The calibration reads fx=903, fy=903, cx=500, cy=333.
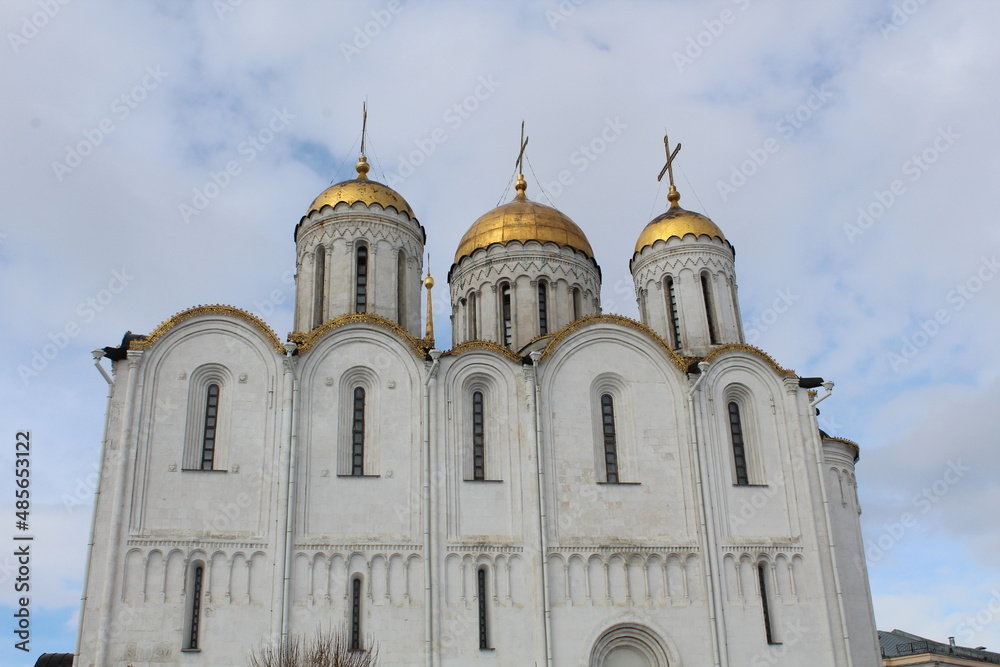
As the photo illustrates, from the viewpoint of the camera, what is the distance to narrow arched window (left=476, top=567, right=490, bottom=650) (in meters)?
17.9

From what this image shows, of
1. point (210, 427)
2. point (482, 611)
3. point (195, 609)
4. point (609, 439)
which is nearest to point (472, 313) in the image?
point (609, 439)

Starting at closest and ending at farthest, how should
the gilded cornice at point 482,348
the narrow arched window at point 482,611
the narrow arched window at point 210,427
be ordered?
1. the narrow arched window at point 482,611
2. the narrow arched window at point 210,427
3. the gilded cornice at point 482,348

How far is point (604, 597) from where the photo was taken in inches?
734

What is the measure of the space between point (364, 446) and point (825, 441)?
457 inches

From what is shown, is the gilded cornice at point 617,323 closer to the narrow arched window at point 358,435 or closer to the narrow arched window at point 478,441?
the narrow arched window at point 478,441

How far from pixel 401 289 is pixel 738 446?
8.89m

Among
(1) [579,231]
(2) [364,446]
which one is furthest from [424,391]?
(1) [579,231]

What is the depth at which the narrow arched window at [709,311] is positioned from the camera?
23.2 meters

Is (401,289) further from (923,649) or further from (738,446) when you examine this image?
(923,649)

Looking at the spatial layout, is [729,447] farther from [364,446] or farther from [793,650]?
[364,446]

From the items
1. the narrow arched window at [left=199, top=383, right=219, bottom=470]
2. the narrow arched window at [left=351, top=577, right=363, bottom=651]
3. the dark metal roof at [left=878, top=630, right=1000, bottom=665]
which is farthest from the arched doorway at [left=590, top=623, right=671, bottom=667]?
the dark metal roof at [left=878, top=630, right=1000, bottom=665]

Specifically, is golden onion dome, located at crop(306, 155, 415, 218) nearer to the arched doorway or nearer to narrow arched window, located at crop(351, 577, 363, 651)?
narrow arched window, located at crop(351, 577, 363, 651)

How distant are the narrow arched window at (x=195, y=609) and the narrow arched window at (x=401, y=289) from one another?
7.39 meters

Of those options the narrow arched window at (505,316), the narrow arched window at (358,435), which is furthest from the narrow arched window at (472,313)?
the narrow arched window at (358,435)
